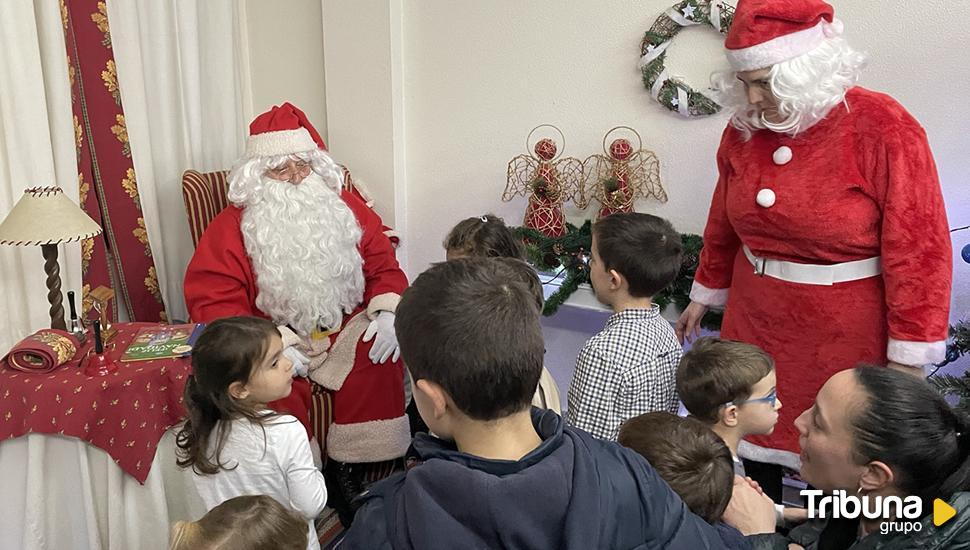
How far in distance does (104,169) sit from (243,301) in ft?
2.74

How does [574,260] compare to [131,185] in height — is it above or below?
below

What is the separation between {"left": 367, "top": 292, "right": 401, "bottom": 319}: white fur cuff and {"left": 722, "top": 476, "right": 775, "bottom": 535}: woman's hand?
177 centimetres

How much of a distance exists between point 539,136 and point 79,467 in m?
2.27

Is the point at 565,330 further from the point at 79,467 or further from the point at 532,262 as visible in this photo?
the point at 79,467

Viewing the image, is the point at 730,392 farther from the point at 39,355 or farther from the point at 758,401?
the point at 39,355

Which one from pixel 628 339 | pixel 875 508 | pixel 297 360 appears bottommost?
pixel 297 360

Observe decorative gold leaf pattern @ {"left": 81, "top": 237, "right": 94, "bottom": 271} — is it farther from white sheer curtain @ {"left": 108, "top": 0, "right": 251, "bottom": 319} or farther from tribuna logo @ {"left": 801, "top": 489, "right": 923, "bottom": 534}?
tribuna logo @ {"left": 801, "top": 489, "right": 923, "bottom": 534}

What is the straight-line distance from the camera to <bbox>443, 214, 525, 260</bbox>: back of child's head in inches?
95.0

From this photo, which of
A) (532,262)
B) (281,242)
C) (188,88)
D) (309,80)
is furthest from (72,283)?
(532,262)

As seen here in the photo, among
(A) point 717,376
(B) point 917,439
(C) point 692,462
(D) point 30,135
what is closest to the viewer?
(B) point 917,439

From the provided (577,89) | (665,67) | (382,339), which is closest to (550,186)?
(577,89)

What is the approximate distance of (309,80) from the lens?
392 cm

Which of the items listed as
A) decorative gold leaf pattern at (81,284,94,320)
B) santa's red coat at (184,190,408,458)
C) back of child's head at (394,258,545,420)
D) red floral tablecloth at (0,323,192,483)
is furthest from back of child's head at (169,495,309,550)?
decorative gold leaf pattern at (81,284,94,320)

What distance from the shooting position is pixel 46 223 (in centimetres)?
253
